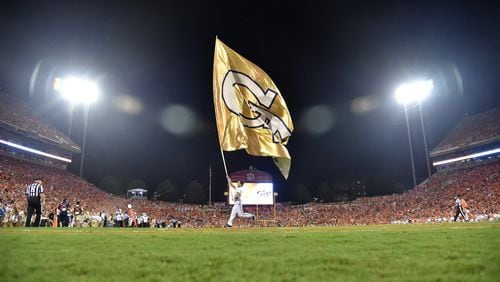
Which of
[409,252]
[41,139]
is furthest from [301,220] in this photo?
[409,252]

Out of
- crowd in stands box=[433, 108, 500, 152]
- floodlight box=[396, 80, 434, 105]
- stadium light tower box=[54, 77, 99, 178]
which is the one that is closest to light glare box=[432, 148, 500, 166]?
crowd in stands box=[433, 108, 500, 152]

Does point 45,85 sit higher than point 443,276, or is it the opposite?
point 45,85

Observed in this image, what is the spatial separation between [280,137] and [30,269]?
31.4 ft

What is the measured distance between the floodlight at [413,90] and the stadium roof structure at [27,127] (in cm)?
4461

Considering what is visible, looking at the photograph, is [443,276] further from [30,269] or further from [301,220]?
[301,220]

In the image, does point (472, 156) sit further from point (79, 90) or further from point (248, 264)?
point (79, 90)

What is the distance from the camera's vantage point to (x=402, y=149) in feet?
234

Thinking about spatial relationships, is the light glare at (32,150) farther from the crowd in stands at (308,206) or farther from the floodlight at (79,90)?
the floodlight at (79,90)

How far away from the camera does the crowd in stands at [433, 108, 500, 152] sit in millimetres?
41409

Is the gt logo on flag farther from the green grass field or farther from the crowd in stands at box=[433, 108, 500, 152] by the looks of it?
the crowd in stands at box=[433, 108, 500, 152]

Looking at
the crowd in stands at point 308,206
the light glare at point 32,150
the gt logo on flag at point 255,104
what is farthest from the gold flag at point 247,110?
the light glare at point 32,150

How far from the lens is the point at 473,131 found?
147 ft

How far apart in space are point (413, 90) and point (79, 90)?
44.2 meters

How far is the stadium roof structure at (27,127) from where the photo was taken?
116ft
